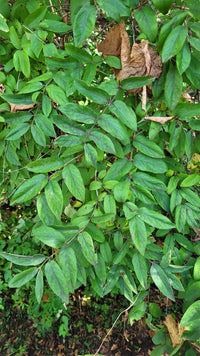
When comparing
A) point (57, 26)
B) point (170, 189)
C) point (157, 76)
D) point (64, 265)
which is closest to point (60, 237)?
point (64, 265)

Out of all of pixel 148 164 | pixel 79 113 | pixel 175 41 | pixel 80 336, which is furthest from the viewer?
pixel 80 336

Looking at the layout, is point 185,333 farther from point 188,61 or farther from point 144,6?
point 144,6

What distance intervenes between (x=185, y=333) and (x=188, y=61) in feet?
2.58

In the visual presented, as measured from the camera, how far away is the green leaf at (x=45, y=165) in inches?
34.2

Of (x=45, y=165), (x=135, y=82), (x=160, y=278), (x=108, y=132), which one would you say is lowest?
(x=160, y=278)

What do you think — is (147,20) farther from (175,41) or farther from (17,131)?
(17,131)

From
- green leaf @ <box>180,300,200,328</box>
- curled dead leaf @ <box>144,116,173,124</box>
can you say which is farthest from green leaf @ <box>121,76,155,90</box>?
green leaf @ <box>180,300,200,328</box>

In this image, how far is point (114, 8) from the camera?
2.58 feet

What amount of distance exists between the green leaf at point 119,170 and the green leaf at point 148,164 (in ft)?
0.09

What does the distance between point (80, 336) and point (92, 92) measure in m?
2.29

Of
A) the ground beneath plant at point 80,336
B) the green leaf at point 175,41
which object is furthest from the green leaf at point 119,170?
the ground beneath plant at point 80,336

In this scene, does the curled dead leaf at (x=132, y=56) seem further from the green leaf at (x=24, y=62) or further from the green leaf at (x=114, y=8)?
the green leaf at (x=24, y=62)

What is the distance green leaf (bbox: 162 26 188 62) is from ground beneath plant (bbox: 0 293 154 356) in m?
2.25

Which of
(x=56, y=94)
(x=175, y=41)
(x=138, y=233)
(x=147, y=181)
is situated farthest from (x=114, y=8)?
(x=138, y=233)
